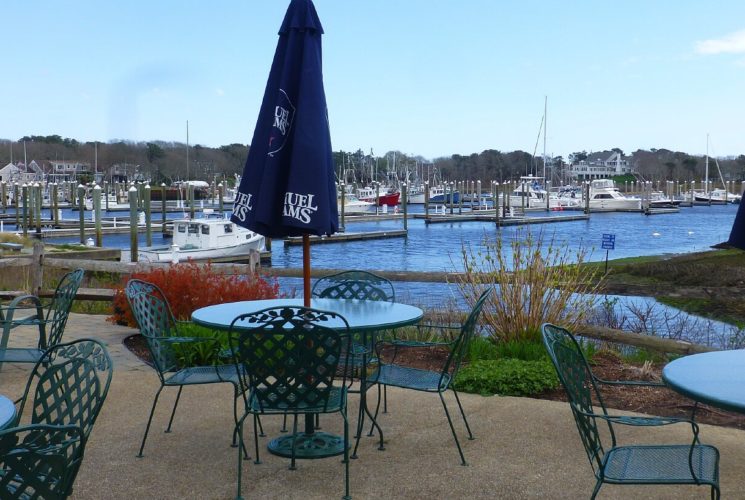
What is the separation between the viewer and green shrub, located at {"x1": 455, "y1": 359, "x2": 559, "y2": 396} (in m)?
6.25

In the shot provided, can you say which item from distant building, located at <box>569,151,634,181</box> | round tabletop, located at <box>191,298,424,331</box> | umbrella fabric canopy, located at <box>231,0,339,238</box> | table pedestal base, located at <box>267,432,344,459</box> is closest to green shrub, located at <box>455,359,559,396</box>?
round tabletop, located at <box>191,298,424,331</box>

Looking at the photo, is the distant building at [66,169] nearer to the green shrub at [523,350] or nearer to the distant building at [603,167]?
the distant building at [603,167]

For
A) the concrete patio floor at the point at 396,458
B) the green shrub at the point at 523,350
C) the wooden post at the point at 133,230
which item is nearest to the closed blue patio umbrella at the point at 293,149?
the concrete patio floor at the point at 396,458

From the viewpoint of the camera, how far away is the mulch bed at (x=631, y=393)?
5.74 metres

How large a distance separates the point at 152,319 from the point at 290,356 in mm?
1499

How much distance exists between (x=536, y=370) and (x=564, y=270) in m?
2.10

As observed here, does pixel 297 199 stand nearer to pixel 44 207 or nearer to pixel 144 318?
pixel 144 318

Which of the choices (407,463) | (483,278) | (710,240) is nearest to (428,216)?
(710,240)

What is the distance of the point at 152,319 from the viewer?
204 inches

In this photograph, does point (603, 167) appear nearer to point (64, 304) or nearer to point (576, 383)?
point (64, 304)

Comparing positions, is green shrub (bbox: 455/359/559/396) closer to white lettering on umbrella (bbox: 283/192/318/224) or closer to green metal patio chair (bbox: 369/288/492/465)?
green metal patio chair (bbox: 369/288/492/465)

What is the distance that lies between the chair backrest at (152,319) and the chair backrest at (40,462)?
207 centimetres

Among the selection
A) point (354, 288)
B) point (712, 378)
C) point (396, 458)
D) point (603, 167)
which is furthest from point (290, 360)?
point (603, 167)

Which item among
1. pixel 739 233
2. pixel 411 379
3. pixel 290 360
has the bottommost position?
pixel 411 379
